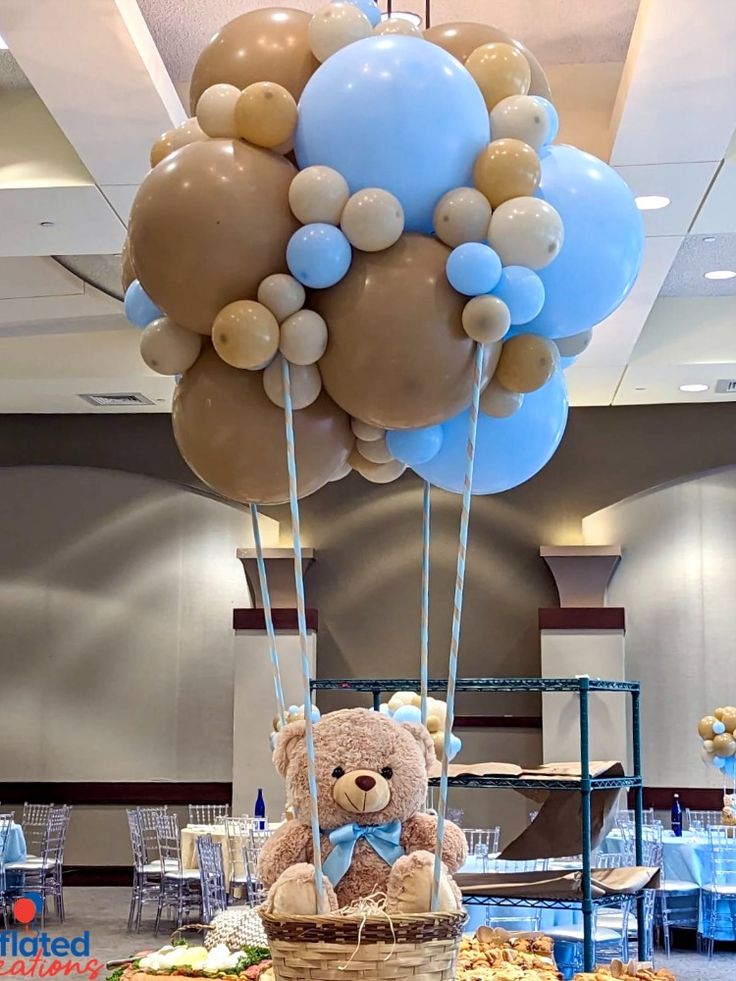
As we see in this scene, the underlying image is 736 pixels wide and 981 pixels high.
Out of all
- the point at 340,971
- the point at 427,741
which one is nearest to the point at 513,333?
the point at 427,741

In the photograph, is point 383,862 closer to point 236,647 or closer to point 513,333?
point 513,333

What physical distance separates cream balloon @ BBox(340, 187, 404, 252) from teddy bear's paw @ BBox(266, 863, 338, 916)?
1028mm

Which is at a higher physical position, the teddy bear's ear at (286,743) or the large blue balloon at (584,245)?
the large blue balloon at (584,245)

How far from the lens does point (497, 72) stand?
2.13m

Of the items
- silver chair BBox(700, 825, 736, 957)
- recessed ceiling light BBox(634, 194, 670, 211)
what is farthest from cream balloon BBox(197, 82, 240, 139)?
silver chair BBox(700, 825, 736, 957)

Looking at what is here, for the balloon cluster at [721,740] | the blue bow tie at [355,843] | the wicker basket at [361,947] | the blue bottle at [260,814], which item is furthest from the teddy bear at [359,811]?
the balloon cluster at [721,740]

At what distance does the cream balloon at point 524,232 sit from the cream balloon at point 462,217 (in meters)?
0.02

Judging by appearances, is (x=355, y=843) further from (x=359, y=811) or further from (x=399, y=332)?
(x=399, y=332)

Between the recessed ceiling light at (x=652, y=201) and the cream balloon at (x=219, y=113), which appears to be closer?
the cream balloon at (x=219, y=113)

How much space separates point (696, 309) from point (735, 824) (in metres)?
3.49

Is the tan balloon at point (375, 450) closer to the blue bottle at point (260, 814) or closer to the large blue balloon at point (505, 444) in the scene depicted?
the large blue balloon at point (505, 444)

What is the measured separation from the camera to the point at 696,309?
28.2ft

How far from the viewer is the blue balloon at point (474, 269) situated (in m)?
1.94

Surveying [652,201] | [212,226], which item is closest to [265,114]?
[212,226]
